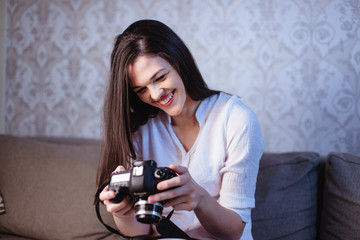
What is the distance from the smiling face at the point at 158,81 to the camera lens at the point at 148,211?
346mm

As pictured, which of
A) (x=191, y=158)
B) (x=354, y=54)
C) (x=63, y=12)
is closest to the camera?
(x=191, y=158)

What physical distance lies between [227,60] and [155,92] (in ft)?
2.16

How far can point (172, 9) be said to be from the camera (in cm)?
159

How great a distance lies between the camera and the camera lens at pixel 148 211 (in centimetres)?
73

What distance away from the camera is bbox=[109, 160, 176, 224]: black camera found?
74 cm

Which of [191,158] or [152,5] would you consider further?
[152,5]

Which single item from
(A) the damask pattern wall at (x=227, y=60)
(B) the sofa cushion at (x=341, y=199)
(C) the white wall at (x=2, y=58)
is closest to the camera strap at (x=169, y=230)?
(B) the sofa cushion at (x=341, y=199)

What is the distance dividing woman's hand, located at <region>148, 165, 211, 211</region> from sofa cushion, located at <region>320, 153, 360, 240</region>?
2.00 ft

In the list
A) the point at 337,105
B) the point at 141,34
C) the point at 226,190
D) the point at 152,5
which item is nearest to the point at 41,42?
the point at 152,5

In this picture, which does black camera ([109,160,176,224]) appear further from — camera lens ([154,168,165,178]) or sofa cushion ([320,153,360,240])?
sofa cushion ([320,153,360,240])

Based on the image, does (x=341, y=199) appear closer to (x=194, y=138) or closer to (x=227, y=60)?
(x=194, y=138)

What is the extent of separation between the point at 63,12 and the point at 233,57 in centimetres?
91

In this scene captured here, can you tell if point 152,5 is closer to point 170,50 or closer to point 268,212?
point 170,50

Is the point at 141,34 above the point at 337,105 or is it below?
above
